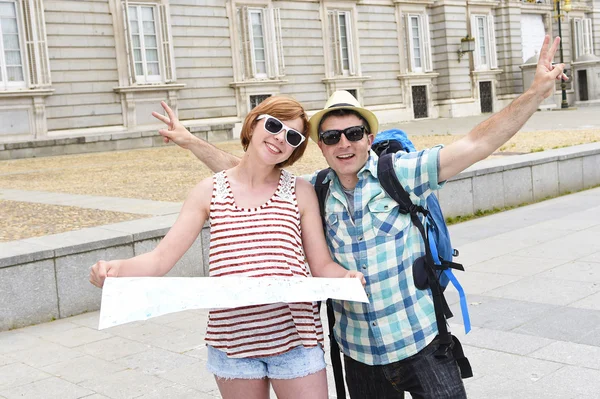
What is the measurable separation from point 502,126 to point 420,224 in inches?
16.8

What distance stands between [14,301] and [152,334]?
1.20 metres

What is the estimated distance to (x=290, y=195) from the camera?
266cm

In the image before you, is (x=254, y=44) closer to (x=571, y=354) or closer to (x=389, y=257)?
(x=571, y=354)

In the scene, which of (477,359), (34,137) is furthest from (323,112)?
(34,137)

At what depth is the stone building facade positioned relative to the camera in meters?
22.4

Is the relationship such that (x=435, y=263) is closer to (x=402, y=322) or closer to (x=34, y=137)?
(x=402, y=322)

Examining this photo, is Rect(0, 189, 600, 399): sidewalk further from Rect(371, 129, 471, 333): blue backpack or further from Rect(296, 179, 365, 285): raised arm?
Rect(296, 179, 365, 285): raised arm

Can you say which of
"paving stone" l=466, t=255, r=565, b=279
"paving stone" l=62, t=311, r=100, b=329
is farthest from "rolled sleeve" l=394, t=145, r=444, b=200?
"paving stone" l=466, t=255, r=565, b=279

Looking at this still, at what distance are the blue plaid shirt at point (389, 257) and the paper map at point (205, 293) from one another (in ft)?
0.64

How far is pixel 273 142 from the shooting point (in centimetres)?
262

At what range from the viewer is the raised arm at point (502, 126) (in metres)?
2.55

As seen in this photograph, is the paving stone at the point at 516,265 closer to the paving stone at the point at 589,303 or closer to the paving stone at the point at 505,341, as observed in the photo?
the paving stone at the point at 589,303

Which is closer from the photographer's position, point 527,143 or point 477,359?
point 477,359

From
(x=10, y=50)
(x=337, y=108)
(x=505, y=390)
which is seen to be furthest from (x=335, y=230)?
(x=10, y=50)
